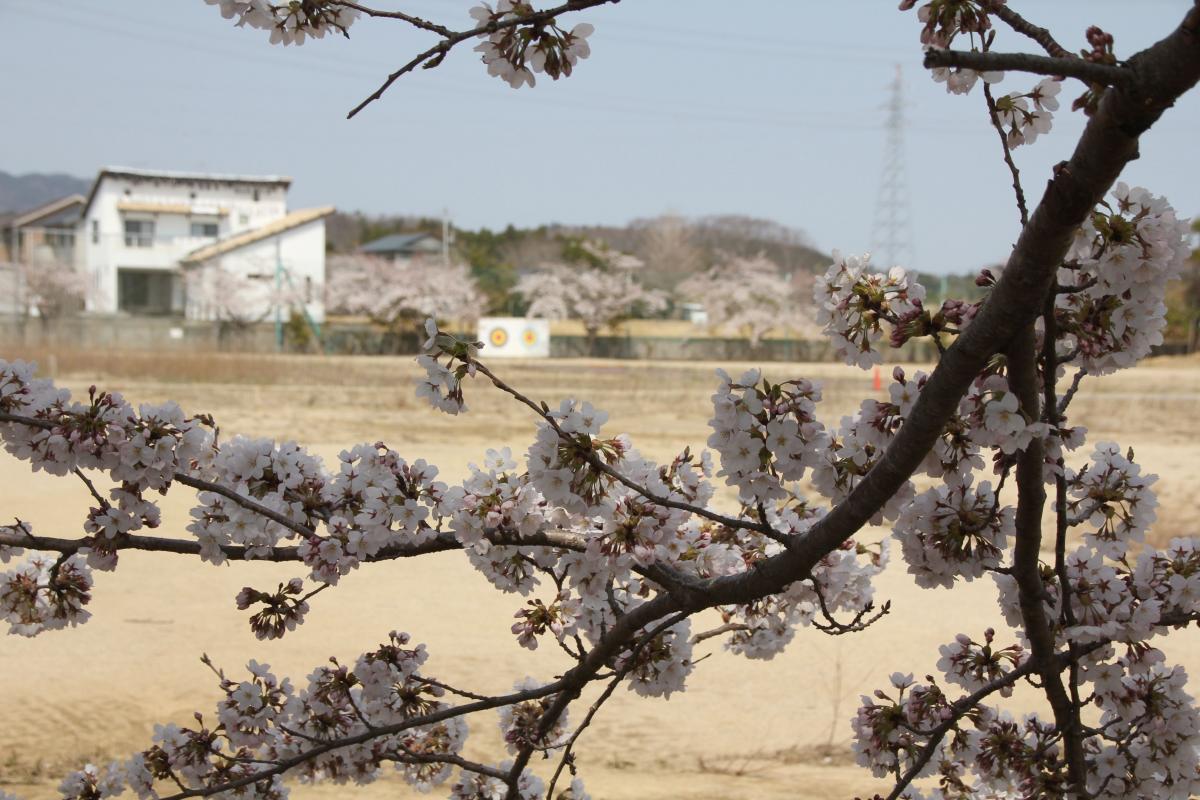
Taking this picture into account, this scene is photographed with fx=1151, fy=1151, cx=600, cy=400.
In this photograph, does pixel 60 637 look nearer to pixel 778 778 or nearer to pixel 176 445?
pixel 778 778

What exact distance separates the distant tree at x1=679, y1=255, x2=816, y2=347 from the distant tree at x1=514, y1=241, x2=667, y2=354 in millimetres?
3680

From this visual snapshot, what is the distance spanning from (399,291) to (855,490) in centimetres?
5047

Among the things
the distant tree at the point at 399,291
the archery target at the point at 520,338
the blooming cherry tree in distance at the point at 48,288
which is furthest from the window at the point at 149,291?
the archery target at the point at 520,338

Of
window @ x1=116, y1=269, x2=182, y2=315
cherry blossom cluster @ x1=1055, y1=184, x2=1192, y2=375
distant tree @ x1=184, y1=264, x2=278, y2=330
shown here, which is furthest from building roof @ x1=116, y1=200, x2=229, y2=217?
cherry blossom cluster @ x1=1055, y1=184, x2=1192, y2=375

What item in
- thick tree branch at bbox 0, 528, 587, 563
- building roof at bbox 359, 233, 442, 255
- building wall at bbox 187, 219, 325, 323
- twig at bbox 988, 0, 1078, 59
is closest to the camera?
twig at bbox 988, 0, 1078, 59

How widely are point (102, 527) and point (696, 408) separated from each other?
2291cm

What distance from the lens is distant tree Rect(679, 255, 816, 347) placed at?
55.4 meters

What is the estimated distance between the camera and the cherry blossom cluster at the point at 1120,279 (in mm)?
1532

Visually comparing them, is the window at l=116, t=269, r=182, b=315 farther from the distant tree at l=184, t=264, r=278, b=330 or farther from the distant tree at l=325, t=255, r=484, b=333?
the distant tree at l=325, t=255, r=484, b=333

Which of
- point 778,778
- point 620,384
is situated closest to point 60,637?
point 778,778

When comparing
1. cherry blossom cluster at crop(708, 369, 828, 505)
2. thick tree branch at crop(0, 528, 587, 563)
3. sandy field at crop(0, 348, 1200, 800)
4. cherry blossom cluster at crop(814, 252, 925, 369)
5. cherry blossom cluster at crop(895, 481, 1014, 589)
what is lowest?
sandy field at crop(0, 348, 1200, 800)

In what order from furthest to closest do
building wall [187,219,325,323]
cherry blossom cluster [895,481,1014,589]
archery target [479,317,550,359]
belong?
archery target [479,317,550,359], building wall [187,219,325,323], cherry blossom cluster [895,481,1014,589]

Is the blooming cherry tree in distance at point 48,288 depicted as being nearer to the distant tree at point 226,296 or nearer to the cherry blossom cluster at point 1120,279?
the distant tree at point 226,296

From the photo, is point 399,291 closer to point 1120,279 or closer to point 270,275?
point 270,275
